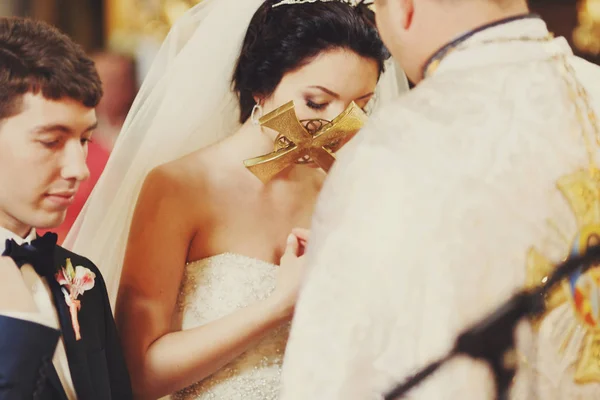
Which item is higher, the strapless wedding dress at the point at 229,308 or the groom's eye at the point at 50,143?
the groom's eye at the point at 50,143

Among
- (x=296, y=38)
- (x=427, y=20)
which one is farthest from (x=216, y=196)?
(x=427, y=20)

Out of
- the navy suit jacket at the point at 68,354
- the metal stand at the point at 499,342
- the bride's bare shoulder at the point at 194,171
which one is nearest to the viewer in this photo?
the metal stand at the point at 499,342

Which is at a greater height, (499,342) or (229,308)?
(499,342)

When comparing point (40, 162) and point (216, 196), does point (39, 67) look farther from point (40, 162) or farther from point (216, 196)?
point (216, 196)

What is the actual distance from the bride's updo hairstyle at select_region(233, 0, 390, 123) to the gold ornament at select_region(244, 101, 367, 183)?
0.11 metres

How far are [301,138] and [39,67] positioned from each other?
47 centimetres

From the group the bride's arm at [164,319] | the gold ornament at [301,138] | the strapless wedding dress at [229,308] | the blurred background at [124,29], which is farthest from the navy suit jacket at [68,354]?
the blurred background at [124,29]

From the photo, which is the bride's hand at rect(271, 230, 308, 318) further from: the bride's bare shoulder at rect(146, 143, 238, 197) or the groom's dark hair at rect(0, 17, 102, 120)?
the groom's dark hair at rect(0, 17, 102, 120)

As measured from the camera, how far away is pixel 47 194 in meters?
0.93

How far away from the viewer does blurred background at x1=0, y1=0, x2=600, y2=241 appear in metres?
2.08

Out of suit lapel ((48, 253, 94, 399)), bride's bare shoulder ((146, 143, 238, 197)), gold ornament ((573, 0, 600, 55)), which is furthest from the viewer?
gold ornament ((573, 0, 600, 55))

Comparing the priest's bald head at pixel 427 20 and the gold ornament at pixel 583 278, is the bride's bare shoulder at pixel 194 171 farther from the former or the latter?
the gold ornament at pixel 583 278

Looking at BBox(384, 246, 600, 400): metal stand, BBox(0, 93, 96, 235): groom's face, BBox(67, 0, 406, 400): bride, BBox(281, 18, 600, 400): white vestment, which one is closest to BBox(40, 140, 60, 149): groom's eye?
BBox(0, 93, 96, 235): groom's face

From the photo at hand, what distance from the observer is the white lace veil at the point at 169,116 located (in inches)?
51.0
